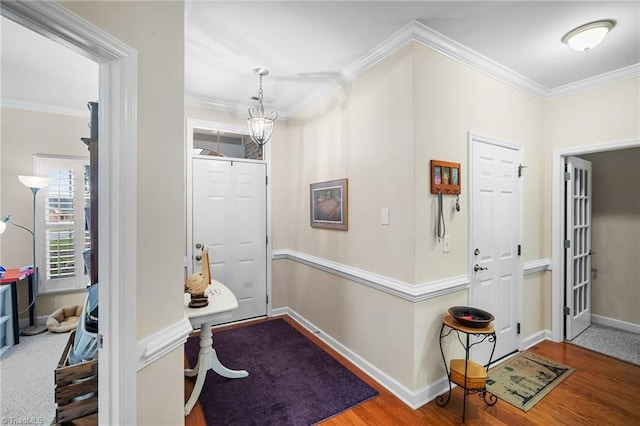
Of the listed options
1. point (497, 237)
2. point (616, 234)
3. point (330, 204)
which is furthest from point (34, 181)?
point (616, 234)

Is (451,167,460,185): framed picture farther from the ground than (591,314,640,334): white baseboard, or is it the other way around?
(451,167,460,185): framed picture

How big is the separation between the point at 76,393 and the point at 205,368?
83 cm

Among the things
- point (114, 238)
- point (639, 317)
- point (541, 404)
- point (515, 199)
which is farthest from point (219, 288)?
point (639, 317)

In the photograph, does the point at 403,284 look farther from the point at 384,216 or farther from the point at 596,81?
the point at 596,81

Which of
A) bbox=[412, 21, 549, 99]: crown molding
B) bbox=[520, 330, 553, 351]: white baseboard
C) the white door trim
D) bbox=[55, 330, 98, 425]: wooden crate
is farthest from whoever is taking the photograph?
bbox=[520, 330, 553, 351]: white baseboard

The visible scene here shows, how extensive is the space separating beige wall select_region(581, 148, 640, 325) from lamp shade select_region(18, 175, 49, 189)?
641cm

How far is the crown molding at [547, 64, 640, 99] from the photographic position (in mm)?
2561

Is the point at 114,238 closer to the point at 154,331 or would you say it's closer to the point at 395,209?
the point at 154,331

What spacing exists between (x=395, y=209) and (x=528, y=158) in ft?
5.93

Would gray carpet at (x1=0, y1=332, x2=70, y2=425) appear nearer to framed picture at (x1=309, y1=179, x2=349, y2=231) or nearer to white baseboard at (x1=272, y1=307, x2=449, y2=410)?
white baseboard at (x1=272, y1=307, x2=449, y2=410)

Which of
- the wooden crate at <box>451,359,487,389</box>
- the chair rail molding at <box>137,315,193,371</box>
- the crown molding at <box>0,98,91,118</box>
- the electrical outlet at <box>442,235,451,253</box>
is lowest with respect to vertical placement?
the wooden crate at <box>451,359,487,389</box>

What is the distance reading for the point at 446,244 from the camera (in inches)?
88.2

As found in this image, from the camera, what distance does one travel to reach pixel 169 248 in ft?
4.51

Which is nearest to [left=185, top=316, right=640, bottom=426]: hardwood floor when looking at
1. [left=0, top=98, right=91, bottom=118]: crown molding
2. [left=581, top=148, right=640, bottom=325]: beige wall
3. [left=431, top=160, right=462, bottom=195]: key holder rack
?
[left=581, top=148, right=640, bottom=325]: beige wall
